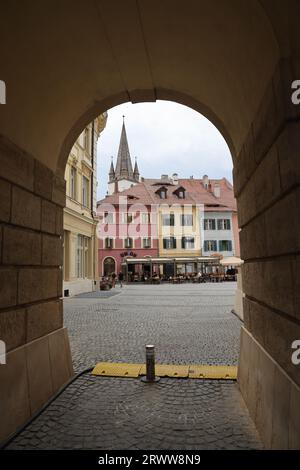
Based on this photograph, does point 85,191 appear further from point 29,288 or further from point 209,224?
point 209,224

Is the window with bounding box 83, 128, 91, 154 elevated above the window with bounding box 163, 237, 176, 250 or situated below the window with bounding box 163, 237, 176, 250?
above

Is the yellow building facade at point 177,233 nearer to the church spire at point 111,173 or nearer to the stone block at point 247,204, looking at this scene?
the stone block at point 247,204

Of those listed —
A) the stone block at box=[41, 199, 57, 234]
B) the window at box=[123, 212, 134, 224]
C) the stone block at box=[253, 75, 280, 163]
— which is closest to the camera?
the stone block at box=[253, 75, 280, 163]

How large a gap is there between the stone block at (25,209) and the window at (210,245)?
140 feet

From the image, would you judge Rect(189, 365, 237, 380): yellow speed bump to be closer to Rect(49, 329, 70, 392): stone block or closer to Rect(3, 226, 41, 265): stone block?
Rect(49, 329, 70, 392): stone block

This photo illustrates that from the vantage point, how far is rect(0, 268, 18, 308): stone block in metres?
3.49

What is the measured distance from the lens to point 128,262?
40.9m

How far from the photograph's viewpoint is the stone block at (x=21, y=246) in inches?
143

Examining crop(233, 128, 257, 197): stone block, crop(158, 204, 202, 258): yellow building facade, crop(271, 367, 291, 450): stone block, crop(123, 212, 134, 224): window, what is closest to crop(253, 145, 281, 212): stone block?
crop(233, 128, 257, 197): stone block

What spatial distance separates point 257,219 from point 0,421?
126 inches

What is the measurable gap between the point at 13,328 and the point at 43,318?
0.78 metres

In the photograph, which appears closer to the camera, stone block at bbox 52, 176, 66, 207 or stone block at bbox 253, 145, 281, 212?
stone block at bbox 253, 145, 281, 212

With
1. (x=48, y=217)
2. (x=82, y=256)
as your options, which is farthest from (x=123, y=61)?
(x=82, y=256)

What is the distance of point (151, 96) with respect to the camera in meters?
5.36
